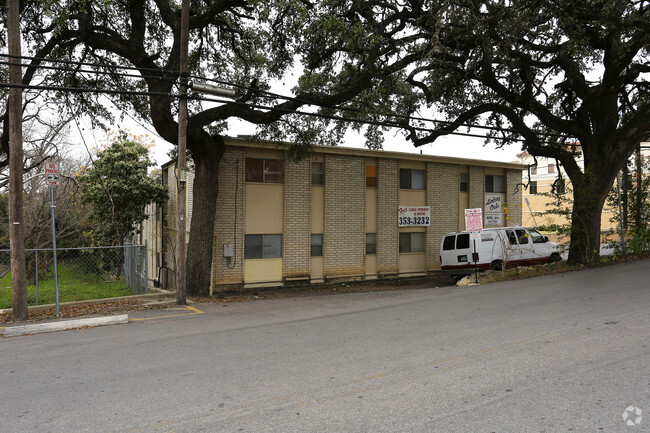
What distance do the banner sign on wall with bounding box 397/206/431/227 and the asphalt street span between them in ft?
37.4

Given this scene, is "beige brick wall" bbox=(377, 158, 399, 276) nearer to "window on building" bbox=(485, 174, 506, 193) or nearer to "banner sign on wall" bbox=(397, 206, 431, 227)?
"banner sign on wall" bbox=(397, 206, 431, 227)

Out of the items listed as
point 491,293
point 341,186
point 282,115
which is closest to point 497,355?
point 491,293

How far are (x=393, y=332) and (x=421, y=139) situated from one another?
985 centimetres

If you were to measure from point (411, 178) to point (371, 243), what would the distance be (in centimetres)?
387

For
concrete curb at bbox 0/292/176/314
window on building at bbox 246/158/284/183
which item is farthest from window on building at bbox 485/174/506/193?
concrete curb at bbox 0/292/176/314

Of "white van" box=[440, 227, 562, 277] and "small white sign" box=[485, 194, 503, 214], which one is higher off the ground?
"small white sign" box=[485, 194, 503, 214]

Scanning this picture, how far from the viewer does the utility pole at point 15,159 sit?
934 centimetres

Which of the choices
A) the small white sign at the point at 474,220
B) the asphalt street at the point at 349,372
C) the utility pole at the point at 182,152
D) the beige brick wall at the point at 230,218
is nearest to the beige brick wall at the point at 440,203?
the small white sign at the point at 474,220

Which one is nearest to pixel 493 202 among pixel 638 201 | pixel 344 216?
pixel 638 201

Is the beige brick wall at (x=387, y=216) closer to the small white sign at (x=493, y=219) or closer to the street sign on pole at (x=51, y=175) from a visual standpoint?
the small white sign at (x=493, y=219)

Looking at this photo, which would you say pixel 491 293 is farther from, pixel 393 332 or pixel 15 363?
pixel 15 363

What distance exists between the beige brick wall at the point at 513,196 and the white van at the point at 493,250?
556cm

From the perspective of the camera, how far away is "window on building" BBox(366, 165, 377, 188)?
20250 mm

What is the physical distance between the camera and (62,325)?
8906mm
